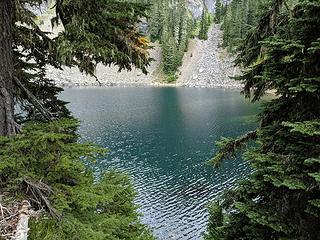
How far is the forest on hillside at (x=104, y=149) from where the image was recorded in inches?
143

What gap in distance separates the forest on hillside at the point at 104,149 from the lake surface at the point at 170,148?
2236 millimetres

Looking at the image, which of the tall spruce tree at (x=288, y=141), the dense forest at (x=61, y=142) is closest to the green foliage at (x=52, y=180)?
the dense forest at (x=61, y=142)

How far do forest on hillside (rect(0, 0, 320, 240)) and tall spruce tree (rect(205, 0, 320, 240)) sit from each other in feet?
0.07

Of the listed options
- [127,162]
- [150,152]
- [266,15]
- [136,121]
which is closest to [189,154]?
[150,152]

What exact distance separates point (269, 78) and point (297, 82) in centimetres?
55

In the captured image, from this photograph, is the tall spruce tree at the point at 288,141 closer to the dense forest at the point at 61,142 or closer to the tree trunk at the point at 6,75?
the dense forest at the point at 61,142

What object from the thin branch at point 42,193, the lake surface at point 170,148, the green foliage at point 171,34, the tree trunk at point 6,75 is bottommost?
the lake surface at point 170,148

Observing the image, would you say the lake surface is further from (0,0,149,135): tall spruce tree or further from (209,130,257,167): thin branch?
(0,0,149,135): tall spruce tree

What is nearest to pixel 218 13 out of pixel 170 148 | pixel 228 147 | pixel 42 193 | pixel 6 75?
pixel 170 148

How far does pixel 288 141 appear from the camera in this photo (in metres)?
6.45

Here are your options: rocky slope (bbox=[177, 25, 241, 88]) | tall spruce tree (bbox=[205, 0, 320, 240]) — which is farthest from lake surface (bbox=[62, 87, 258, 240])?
rocky slope (bbox=[177, 25, 241, 88])

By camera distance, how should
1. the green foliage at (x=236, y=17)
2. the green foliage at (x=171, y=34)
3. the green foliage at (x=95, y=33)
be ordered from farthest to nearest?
the green foliage at (x=171, y=34), the green foliage at (x=236, y=17), the green foliage at (x=95, y=33)

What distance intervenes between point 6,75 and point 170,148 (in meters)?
33.0

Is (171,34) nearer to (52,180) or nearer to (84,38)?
(84,38)
